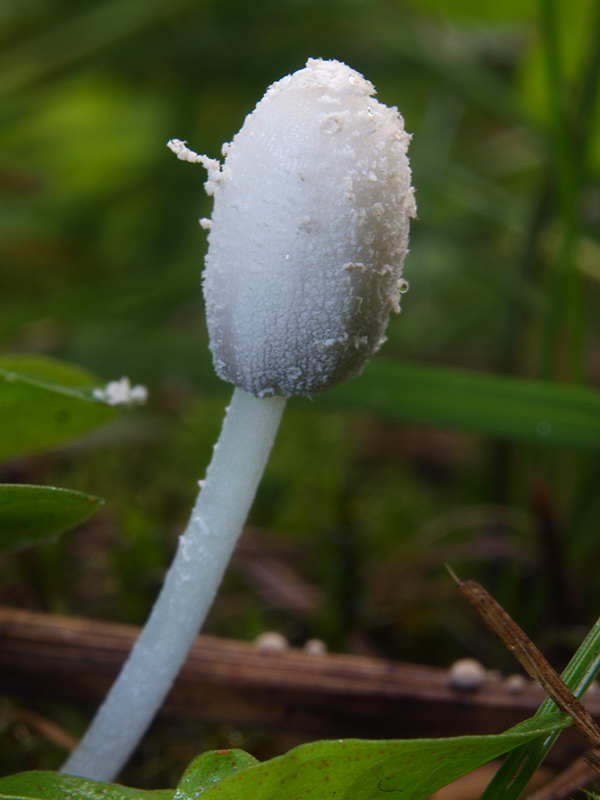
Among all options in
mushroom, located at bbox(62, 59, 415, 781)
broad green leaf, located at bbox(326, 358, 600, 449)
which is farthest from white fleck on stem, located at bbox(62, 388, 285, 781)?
broad green leaf, located at bbox(326, 358, 600, 449)

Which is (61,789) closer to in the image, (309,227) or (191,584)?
(191,584)

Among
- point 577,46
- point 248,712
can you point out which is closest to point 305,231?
point 248,712

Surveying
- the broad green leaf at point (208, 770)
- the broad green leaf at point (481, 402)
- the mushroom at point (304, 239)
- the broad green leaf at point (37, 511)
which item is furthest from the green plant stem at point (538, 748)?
the broad green leaf at point (481, 402)

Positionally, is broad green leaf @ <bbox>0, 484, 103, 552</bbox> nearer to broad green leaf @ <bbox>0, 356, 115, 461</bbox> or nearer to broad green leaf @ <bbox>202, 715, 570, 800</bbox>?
broad green leaf @ <bbox>0, 356, 115, 461</bbox>

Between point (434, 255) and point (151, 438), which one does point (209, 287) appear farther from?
point (434, 255)

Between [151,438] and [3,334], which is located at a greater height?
[3,334]

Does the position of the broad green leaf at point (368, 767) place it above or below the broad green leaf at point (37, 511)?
below

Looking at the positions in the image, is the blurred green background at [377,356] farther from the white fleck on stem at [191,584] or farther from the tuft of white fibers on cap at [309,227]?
the tuft of white fibers on cap at [309,227]
